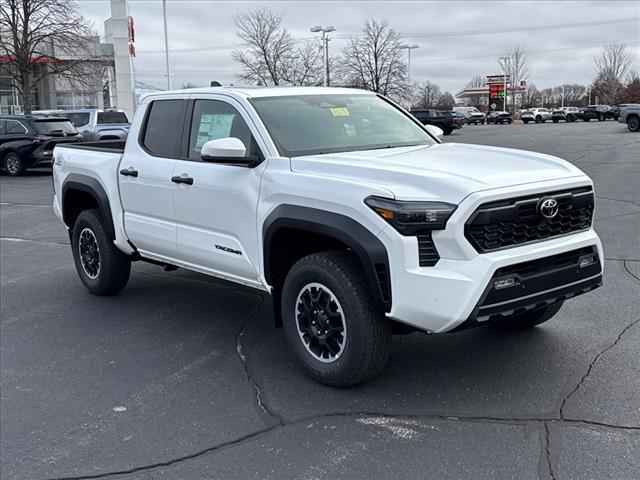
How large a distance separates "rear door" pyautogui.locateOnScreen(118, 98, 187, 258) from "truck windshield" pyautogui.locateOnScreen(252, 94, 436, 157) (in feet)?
3.20

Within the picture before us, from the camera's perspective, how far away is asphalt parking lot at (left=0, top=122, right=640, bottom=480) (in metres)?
3.54

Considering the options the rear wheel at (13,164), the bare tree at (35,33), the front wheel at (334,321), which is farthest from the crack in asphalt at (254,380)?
the bare tree at (35,33)

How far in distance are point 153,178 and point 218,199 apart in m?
0.93

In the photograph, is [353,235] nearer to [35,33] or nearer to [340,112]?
[340,112]

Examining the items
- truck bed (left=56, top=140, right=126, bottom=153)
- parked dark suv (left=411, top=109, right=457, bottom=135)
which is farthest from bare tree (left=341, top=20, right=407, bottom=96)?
truck bed (left=56, top=140, right=126, bottom=153)

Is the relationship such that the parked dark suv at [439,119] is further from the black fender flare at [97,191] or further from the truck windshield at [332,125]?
the truck windshield at [332,125]

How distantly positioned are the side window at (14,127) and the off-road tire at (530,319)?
19143 millimetres

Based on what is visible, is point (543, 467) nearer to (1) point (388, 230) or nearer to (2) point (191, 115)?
(1) point (388, 230)

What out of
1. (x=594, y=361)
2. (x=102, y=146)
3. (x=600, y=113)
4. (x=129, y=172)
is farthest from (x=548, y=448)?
(x=600, y=113)

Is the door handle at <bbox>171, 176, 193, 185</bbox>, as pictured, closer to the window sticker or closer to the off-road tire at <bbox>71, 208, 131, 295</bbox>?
the window sticker

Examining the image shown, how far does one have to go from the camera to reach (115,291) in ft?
22.4

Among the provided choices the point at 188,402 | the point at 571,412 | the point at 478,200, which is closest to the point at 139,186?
the point at 188,402

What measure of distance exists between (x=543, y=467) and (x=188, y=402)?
2.16 metres

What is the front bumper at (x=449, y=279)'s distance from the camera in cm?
370
